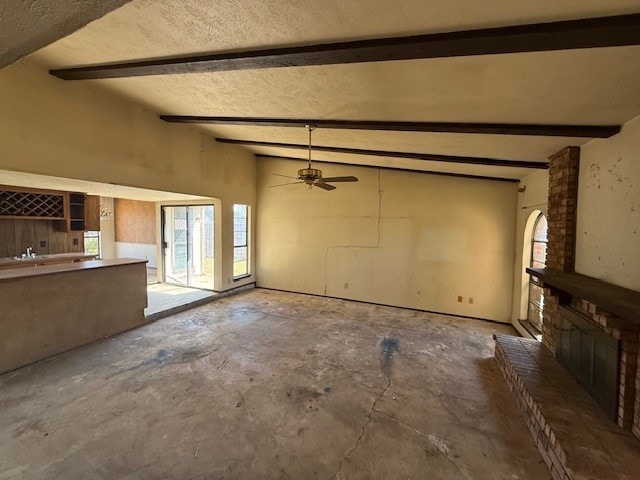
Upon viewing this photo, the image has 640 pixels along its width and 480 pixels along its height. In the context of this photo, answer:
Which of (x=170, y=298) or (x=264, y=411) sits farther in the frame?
(x=170, y=298)

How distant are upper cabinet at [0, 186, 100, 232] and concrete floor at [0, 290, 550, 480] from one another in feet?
12.3

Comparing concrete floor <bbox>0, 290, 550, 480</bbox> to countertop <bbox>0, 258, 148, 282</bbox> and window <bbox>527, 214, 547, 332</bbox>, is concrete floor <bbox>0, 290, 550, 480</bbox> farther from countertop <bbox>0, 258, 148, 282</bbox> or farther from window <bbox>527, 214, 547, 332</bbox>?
countertop <bbox>0, 258, 148, 282</bbox>

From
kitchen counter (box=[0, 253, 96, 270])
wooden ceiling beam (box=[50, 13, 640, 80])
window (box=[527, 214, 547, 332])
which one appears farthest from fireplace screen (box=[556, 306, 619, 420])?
kitchen counter (box=[0, 253, 96, 270])

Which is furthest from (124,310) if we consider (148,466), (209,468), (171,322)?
(209,468)

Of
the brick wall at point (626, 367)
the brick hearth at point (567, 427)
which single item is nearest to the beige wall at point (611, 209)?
the brick wall at point (626, 367)

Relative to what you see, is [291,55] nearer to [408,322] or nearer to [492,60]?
[492,60]

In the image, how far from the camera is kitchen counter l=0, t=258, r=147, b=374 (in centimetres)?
299

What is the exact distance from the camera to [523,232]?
175 inches

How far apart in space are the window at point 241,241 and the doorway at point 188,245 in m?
0.58

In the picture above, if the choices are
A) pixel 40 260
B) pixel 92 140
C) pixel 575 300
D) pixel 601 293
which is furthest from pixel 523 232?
pixel 40 260

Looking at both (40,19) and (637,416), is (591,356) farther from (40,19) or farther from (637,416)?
(40,19)

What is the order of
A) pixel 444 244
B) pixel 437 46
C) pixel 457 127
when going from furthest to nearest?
1. pixel 444 244
2. pixel 457 127
3. pixel 437 46

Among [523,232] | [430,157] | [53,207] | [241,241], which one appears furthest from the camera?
[241,241]

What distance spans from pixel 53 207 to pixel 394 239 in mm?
7169
